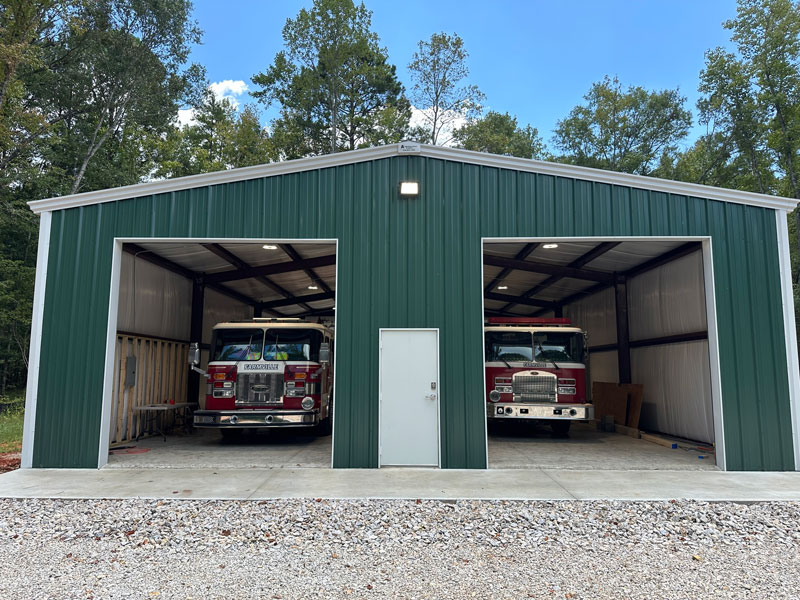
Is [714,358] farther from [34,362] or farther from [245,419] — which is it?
[34,362]

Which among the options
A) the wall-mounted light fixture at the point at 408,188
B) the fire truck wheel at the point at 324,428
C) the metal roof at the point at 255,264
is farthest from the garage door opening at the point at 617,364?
the metal roof at the point at 255,264

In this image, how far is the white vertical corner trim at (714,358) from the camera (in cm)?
770

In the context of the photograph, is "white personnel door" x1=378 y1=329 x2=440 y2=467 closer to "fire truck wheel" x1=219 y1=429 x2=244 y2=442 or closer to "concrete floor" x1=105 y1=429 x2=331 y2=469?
"concrete floor" x1=105 y1=429 x2=331 y2=469

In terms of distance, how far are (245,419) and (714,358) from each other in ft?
25.5

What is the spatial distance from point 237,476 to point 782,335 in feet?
26.6

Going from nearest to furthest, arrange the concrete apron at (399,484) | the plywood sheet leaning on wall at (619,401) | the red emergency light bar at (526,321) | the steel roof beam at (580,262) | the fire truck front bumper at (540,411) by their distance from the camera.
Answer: the concrete apron at (399,484), the steel roof beam at (580,262), the fire truck front bumper at (540,411), the red emergency light bar at (526,321), the plywood sheet leaning on wall at (619,401)

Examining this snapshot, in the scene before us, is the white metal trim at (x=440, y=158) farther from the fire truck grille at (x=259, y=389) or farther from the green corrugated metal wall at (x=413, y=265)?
the fire truck grille at (x=259, y=389)

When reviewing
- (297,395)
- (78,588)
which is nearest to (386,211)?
(297,395)

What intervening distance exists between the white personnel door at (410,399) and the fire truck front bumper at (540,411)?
3.07 metres

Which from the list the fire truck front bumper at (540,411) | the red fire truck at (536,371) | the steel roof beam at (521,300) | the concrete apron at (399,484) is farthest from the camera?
the steel roof beam at (521,300)

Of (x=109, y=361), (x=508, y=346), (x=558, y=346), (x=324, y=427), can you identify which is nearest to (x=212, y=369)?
(x=109, y=361)

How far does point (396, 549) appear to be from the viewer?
183 inches

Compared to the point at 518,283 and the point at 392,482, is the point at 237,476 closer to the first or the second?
the point at 392,482

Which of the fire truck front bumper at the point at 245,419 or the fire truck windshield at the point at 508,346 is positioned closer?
the fire truck front bumper at the point at 245,419
